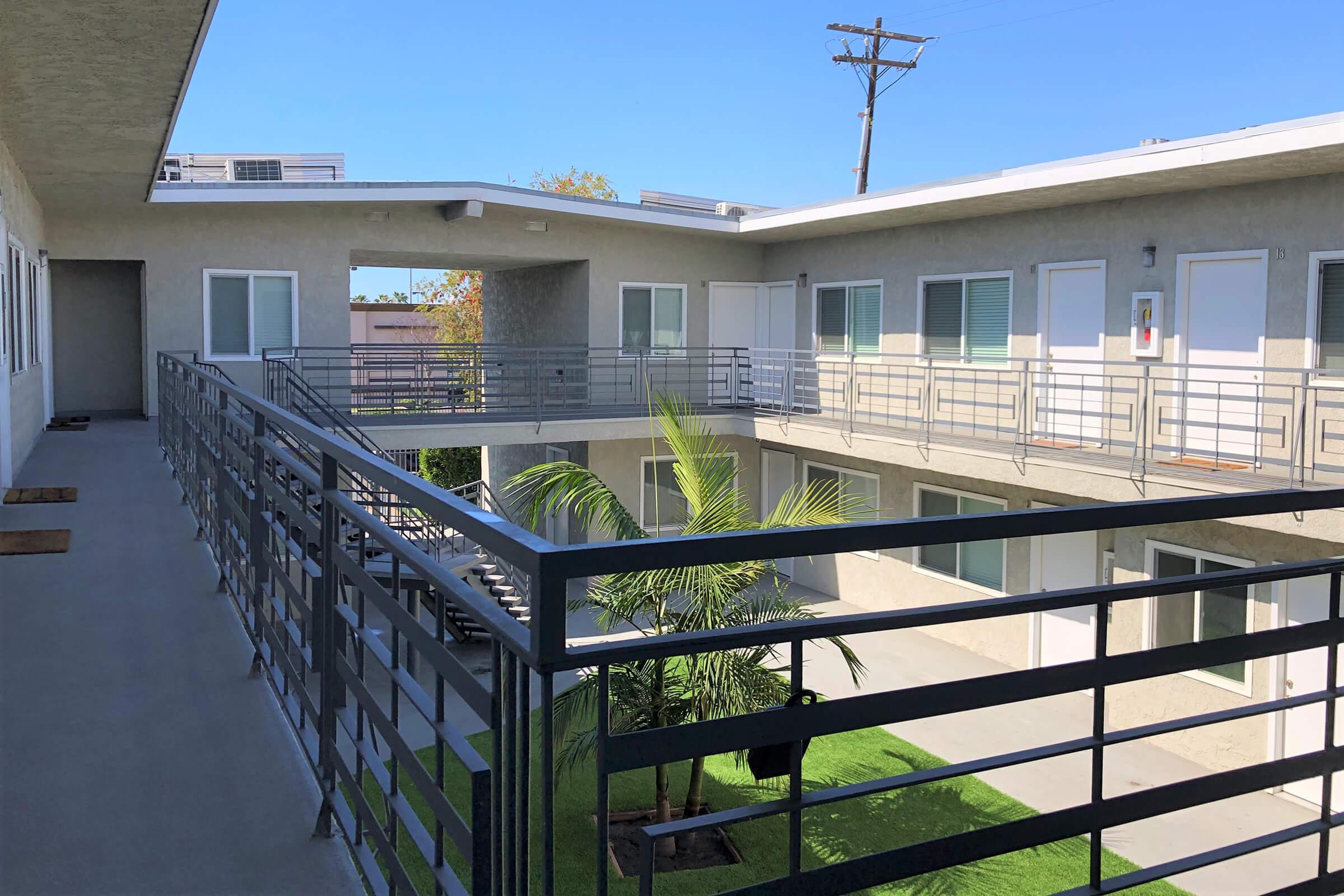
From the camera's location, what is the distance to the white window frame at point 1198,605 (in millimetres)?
12867

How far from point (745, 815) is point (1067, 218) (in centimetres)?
1547

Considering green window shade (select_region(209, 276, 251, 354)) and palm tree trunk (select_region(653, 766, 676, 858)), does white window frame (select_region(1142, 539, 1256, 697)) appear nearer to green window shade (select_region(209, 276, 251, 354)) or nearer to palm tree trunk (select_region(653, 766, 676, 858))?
palm tree trunk (select_region(653, 766, 676, 858))

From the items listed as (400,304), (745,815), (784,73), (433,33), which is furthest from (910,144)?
(745,815)

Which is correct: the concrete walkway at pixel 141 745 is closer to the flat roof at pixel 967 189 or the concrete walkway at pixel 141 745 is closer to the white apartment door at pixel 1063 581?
the flat roof at pixel 967 189

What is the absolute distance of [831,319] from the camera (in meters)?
21.0

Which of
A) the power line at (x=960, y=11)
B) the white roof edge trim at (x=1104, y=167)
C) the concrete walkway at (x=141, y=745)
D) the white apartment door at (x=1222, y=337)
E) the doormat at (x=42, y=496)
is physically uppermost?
the power line at (x=960, y=11)

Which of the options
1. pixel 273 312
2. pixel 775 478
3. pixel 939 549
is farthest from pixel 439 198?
pixel 939 549

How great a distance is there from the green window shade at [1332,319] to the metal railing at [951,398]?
26 centimetres

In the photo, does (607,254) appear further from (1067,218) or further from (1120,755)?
(1120,755)

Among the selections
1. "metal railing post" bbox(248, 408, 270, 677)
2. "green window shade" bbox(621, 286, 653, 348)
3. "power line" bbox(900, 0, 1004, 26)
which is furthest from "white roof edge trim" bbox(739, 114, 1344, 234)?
"power line" bbox(900, 0, 1004, 26)

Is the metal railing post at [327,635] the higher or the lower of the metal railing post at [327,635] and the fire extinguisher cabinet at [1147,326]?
the lower

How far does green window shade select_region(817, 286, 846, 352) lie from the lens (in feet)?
67.9

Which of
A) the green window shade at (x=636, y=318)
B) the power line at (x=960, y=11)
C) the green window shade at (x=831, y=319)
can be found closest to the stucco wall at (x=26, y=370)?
the green window shade at (x=636, y=318)

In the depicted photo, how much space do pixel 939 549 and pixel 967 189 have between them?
5610mm
